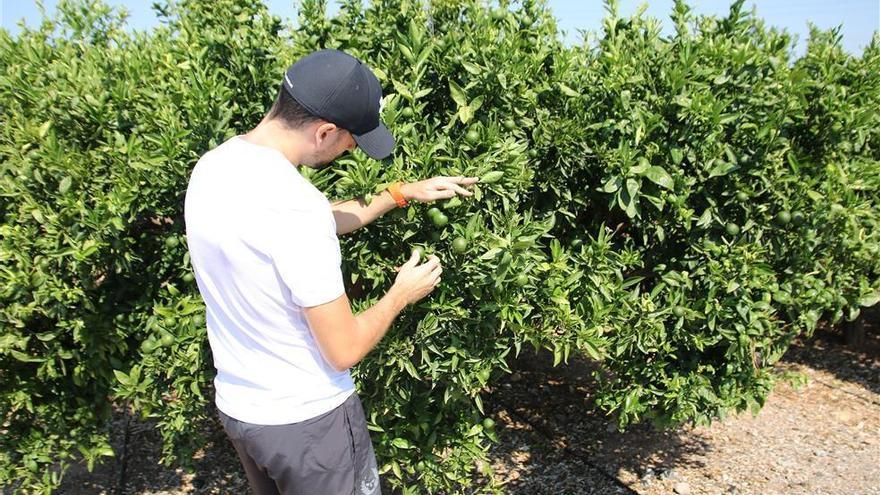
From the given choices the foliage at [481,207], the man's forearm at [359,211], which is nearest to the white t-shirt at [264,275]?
the man's forearm at [359,211]

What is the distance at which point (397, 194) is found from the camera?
8.23 feet

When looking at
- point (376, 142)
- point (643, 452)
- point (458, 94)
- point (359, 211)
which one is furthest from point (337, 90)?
point (643, 452)

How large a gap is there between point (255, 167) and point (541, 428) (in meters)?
3.38

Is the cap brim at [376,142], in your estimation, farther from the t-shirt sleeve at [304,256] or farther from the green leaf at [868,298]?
the green leaf at [868,298]

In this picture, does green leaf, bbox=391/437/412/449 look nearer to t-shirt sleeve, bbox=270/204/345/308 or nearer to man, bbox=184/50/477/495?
man, bbox=184/50/477/495

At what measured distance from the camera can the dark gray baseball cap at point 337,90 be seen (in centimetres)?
191

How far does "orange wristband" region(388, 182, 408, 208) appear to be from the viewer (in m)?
2.51

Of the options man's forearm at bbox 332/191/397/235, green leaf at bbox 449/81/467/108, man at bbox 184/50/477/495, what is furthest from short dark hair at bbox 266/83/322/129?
green leaf at bbox 449/81/467/108

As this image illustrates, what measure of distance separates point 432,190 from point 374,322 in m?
0.63

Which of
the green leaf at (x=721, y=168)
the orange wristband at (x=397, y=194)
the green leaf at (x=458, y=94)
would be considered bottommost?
the orange wristband at (x=397, y=194)

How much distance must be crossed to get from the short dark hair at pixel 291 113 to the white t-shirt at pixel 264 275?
0.10 metres

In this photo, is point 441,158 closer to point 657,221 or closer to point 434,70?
point 434,70

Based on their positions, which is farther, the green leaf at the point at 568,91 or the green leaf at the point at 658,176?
the green leaf at the point at 568,91

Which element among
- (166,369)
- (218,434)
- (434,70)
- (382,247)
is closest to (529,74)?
(434,70)
